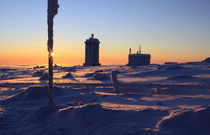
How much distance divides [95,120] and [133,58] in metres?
28.3

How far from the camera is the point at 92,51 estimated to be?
33406 mm

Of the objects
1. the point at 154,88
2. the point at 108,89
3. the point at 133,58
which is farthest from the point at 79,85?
the point at 133,58

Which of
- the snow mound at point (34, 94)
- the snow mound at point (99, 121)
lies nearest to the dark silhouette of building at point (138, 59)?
the snow mound at point (34, 94)

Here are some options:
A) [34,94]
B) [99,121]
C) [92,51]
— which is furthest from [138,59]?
[99,121]

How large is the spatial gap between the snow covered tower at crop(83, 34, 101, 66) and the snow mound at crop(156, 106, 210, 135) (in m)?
29.5

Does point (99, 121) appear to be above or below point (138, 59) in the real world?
below

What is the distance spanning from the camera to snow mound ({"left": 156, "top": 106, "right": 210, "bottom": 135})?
3952mm

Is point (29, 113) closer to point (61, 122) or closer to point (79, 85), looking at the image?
point (61, 122)

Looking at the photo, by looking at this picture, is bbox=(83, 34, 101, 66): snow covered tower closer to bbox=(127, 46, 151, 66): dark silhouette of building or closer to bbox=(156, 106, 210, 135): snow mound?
bbox=(127, 46, 151, 66): dark silhouette of building

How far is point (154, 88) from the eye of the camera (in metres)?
9.05

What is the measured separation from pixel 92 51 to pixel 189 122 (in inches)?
1172

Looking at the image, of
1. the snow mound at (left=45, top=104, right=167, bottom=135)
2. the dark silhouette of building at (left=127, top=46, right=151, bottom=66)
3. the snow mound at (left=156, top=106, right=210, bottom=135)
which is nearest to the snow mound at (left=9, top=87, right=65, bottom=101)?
the snow mound at (left=45, top=104, right=167, bottom=135)

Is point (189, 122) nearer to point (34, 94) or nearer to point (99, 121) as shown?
point (99, 121)

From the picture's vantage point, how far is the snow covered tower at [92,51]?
109 feet
